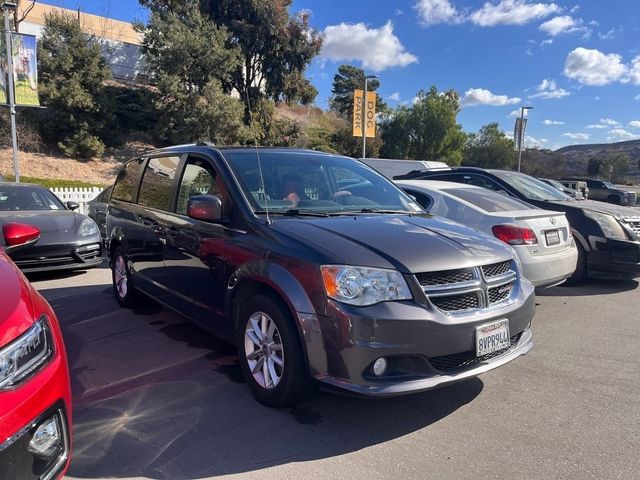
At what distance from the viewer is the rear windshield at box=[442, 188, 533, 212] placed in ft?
19.3

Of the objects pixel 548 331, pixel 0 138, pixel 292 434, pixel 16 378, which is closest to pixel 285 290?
pixel 292 434

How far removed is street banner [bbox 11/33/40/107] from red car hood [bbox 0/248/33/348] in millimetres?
15305

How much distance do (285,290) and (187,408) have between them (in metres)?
1.15

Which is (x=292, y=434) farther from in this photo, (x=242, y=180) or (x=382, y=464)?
(x=242, y=180)

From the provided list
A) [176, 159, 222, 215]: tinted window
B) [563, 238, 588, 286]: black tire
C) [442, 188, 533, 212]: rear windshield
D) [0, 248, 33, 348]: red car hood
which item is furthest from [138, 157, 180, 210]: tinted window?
[563, 238, 588, 286]: black tire

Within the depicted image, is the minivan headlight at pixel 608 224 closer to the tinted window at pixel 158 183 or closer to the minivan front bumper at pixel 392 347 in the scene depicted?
the minivan front bumper at pixel 392 347

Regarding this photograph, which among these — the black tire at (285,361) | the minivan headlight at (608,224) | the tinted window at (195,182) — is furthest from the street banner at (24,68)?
the minivan headlight at (608,224)

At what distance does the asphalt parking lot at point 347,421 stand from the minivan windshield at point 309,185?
4.67 ft

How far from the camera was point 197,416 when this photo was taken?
3281mm

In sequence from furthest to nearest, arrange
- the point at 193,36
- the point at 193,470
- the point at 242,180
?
the point at 193,36
the point at 242,180
the point at 193,470

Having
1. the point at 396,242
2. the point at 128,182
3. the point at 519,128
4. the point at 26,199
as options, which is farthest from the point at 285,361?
the point at 519,128

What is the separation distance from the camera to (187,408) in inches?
134

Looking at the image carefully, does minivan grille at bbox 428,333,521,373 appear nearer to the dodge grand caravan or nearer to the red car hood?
the dodge grand caravan

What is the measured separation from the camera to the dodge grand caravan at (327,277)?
9.34 feet
